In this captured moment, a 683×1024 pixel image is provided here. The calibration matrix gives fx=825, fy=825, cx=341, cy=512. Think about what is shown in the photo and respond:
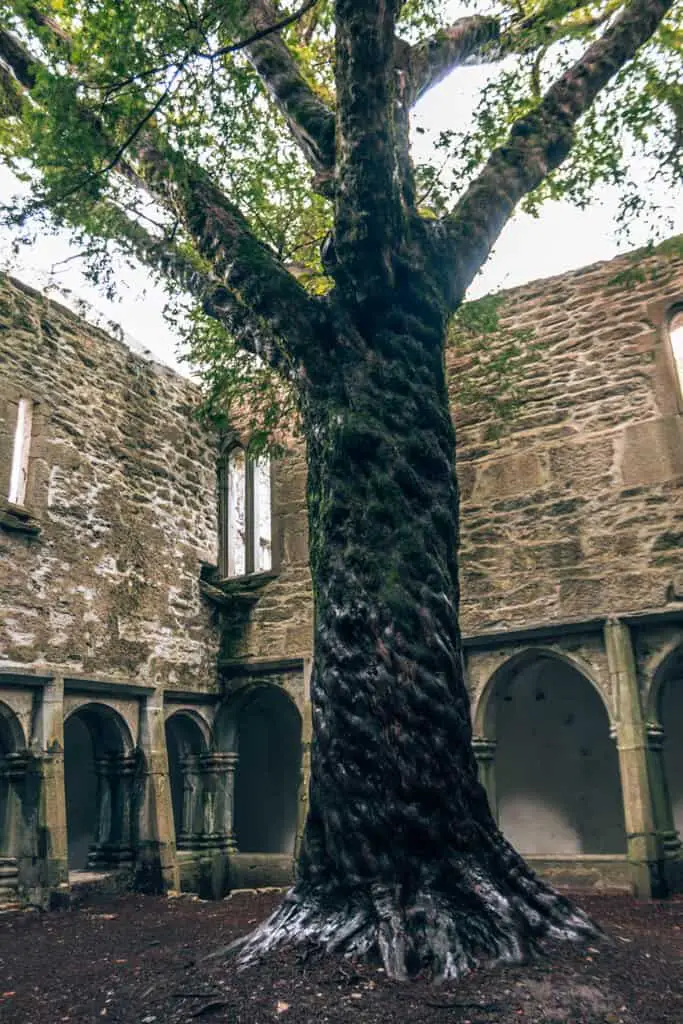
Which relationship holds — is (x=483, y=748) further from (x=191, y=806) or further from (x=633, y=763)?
(x=191, y=806)

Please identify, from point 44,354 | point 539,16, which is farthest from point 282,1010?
point 44,354

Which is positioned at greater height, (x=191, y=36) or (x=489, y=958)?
(x=191, y=36)

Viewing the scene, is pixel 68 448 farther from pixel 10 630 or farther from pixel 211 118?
pixel 211 118

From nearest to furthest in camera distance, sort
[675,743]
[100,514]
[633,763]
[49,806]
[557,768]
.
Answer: [633,763] < [49,806] < [100,514] < [675,743] < [557,768]

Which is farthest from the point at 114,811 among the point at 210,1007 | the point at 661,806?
the point at 210,1007

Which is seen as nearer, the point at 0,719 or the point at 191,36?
the point at 191,36

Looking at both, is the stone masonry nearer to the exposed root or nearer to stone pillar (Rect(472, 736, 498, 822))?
stone pillar (Rect(472, 736, 498, 822))

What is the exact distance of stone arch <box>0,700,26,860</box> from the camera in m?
6.19

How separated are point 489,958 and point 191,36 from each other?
4.46 meters

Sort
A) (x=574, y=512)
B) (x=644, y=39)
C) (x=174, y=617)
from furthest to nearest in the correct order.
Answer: (x=174, y=617) < (x=574, y=512) < (x=644, y=39)

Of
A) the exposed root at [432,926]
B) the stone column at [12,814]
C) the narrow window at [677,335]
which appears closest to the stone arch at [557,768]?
the narrow window at [677,335]

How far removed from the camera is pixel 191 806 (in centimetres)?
800

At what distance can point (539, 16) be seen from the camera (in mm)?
5109

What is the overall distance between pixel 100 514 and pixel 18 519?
3.12 feet
